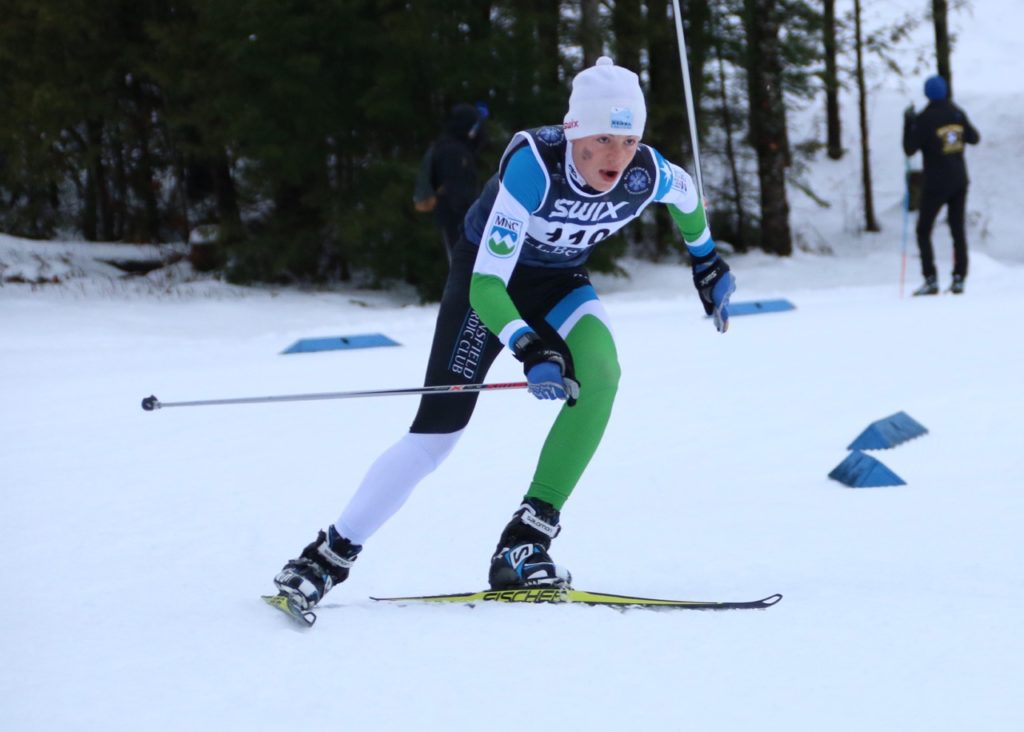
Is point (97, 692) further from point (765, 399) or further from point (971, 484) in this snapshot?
point (765, 399)

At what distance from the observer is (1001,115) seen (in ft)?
78.2

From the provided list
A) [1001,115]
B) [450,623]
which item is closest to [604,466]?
[450,623]

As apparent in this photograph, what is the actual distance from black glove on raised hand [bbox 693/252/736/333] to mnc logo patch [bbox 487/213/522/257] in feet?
2.69

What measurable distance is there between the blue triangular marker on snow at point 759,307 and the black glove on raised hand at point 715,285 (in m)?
6.96

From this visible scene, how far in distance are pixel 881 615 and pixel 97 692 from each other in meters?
2.11

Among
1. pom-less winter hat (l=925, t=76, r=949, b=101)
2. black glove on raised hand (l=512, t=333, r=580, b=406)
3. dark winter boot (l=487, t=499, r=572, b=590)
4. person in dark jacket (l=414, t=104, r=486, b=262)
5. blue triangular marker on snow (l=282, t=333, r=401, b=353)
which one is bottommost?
blue triangular marker on snow (l=282, t=333, r=401, b=353)

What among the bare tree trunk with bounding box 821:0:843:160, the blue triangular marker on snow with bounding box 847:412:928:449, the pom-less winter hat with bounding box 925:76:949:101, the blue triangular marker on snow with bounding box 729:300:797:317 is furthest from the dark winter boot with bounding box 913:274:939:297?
the bare tree trunk with bounding box 821:0:843:160

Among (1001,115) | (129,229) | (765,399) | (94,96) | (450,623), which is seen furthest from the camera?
(1001,115)

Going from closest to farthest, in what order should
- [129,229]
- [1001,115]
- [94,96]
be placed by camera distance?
[94,96] → [129,229] → [1001,115]

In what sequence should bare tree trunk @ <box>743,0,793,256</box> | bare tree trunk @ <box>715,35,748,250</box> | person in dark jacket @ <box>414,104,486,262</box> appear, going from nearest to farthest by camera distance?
person in dark jacket @ <box>414,104,486,262</box>, bare tree trunk @ <box>743,0,793,256</box>, bare tree trunk @ <box>715,35,748,250</box>

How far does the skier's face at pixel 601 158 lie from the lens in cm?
353

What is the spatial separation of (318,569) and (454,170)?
680 cm

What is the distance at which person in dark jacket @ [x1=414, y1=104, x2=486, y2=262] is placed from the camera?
9.95m

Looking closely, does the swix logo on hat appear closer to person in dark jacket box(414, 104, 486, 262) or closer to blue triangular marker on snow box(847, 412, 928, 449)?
blue triangular marker on snow box(847, 412, 928, 449)
